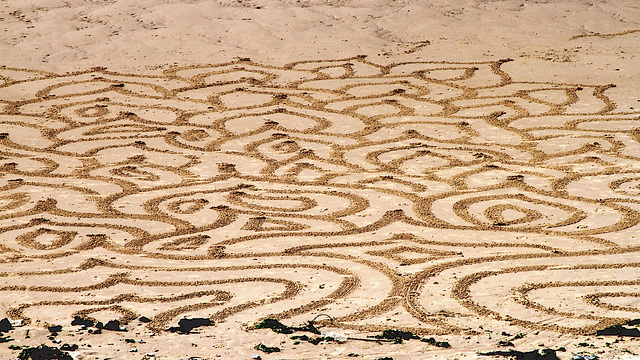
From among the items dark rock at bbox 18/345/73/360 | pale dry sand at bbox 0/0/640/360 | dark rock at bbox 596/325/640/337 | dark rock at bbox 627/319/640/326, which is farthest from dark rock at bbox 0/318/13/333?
dark rock at bbox 627/319/640/326

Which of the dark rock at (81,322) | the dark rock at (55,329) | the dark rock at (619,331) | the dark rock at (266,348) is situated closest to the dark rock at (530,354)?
the dark rock at (619,331)

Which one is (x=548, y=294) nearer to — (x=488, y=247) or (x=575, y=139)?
(x=488, y=247)

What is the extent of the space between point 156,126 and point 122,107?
115 centimetres

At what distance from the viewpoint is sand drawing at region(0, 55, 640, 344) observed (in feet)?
20.5

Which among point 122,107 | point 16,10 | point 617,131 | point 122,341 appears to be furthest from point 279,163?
point 16,10

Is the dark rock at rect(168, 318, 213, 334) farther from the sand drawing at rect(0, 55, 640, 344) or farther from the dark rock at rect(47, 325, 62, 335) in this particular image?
the dark rock at rect(47, 325, 62, 335)

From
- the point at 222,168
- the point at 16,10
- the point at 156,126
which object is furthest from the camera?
the point at 16,10

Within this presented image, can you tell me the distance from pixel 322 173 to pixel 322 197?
38.0 inches

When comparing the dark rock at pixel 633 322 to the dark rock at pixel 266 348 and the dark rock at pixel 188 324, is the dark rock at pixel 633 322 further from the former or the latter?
the dark rock at pixel 188 324

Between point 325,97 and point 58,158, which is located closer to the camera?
point 58,158

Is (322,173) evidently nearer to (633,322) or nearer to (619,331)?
(633,322)

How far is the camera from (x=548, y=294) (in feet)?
20.3

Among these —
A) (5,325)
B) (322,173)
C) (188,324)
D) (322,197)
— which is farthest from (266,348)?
(322,173)

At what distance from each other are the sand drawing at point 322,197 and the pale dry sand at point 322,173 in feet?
0.11
